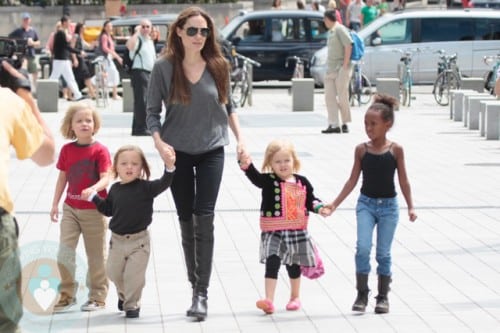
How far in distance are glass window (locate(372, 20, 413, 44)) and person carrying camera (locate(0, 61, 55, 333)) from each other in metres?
24.7

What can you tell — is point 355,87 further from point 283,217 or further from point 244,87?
point 283,217

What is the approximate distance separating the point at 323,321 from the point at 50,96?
1681 cm

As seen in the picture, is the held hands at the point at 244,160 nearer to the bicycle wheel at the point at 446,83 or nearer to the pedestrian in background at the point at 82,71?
the bicycle wheel at the point at 446,83

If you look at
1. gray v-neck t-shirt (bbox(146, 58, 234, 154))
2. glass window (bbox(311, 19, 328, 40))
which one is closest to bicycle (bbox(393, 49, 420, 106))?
glass window (bbox(311, 19, 328, 40))

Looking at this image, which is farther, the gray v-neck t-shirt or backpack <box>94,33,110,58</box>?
backpack <box>94,33,110,58</box>

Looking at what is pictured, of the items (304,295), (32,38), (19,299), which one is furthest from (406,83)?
(19,299)

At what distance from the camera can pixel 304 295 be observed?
346 inches

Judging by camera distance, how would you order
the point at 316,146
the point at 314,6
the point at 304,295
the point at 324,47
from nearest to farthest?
the point at 304,295
the point at 316,146
the point at 324,47
the point at 314,6

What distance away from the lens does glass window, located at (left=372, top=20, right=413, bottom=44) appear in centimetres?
2975

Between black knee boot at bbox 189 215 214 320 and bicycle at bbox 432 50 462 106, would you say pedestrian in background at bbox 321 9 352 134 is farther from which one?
black knee boot at bbox 189 215 214 320

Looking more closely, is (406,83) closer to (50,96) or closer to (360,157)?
(50,96)

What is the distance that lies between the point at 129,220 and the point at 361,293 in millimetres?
1438

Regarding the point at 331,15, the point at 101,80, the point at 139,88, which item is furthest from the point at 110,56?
the point at 331,15

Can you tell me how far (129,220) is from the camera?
802 centimetres
